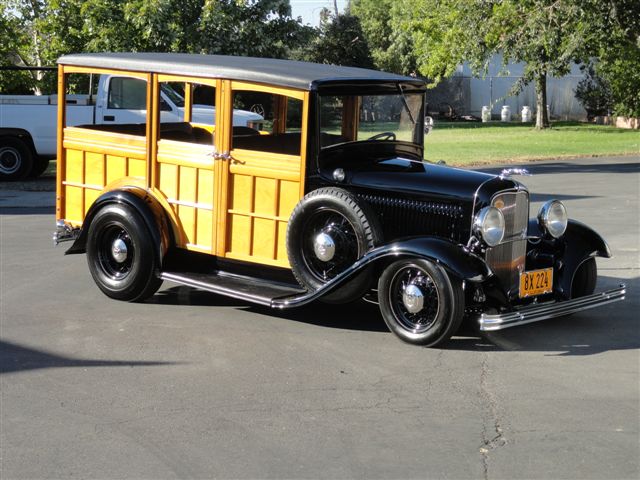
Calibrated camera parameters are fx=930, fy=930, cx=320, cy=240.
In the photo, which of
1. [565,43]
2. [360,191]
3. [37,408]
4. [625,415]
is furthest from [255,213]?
[565,43]

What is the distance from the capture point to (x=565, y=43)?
2375 cm

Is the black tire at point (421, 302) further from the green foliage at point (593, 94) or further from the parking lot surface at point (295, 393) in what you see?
the green foliage at point (593, 94)

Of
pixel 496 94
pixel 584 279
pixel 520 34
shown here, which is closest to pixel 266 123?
pixel 584 279

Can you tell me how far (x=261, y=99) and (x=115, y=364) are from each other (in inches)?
118

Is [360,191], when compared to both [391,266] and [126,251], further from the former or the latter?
[126,251]

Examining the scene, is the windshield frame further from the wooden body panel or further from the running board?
the running board

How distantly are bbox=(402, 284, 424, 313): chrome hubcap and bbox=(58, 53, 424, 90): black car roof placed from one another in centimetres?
177

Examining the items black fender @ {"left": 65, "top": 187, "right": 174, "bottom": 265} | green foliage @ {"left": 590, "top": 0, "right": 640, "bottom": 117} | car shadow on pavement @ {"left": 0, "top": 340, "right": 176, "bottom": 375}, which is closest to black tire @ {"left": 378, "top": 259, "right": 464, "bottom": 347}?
car shadow on pavement @ {"left": 0, "top": 340, "right": 176, "bottom": 375}

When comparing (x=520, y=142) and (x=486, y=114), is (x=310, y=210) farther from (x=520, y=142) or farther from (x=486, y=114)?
(x=486, y=114)

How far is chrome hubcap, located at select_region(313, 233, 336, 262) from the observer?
704cm

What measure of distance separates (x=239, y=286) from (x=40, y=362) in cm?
175

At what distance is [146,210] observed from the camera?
7.92 metres

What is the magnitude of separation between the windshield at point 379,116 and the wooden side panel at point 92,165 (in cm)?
175

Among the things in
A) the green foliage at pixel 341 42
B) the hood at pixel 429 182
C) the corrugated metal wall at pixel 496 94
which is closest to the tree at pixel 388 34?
the corrugated metal wall at pixel 496 94
